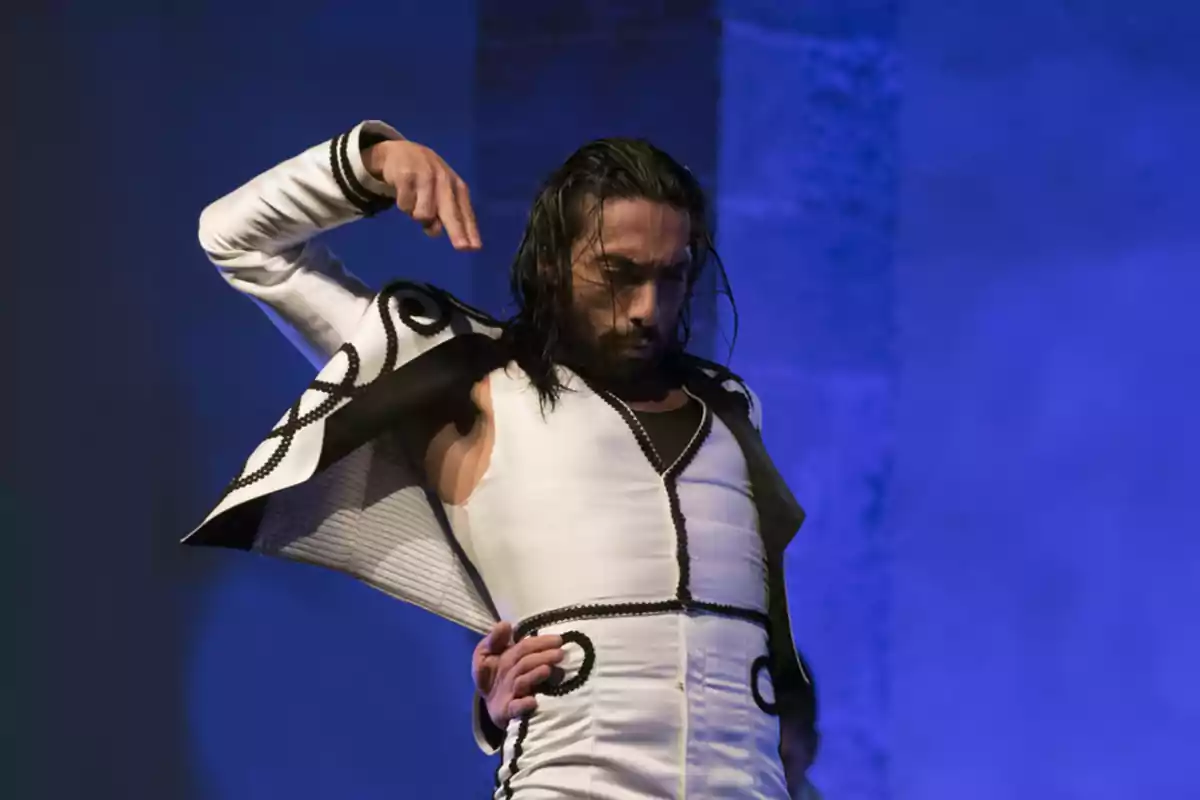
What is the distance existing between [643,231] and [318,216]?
25cm

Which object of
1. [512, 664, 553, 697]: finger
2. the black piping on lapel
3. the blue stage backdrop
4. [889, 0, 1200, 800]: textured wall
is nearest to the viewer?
[512, 664, 553, 697]: finger

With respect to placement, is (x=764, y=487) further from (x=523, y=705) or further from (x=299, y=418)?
(x=299, y=418)

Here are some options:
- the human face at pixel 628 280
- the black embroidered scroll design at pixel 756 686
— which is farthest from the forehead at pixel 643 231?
the black embroidered scroll design at pixel 756 686

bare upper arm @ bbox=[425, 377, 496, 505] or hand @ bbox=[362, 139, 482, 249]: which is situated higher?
hand @ bbox=[362, 139, 482, 249]

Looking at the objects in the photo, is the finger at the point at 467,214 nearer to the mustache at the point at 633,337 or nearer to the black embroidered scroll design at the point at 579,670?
the mustache at the point at 633,337

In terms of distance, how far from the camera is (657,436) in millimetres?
1276

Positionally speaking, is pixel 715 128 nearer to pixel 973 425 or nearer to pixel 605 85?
pixel 605 85

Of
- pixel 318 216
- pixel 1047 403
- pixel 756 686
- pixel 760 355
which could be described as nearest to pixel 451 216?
pixel 318 216

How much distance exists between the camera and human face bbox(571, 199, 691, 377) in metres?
1.25

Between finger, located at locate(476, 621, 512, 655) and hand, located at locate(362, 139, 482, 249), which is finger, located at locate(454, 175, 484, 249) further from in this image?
finger, located at locate(476, 621, 512, 655)

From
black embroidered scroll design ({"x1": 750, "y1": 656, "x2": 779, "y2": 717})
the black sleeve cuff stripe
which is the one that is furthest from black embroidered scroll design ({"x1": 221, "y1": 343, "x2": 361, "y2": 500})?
black embroidered scroll design ({"x1": 750, "y1": 656, "x2": 779, "y2": 717})

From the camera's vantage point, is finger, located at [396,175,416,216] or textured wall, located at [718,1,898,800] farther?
textured wall, located at [718,1,898,800]

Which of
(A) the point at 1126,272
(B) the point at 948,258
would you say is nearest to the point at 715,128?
(B) the point at 948,258

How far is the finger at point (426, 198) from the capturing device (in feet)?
3.92
